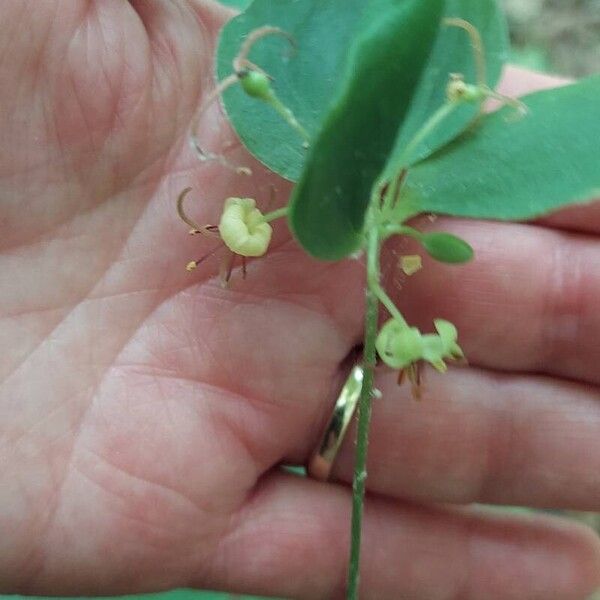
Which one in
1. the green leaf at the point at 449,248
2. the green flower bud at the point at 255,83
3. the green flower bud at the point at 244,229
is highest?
the green flower bud at the point at 255,83

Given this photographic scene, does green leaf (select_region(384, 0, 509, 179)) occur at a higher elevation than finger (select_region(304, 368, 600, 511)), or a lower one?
higher

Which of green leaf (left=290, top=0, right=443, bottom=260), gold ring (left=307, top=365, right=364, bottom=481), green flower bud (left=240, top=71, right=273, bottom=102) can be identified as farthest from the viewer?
gold ring (left=307, top=365, right=364, bottom=481)

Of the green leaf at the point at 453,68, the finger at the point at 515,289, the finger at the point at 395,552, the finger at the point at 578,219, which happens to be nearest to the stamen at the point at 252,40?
the green leaf at the point at 453,68

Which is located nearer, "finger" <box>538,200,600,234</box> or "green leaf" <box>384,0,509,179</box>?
"green leaf" <box>384,0,509,179</box>

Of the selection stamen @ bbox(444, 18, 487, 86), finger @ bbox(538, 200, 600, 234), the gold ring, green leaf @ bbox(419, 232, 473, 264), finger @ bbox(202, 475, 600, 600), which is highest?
stamen @ bbox(444, 18, 487, 86)

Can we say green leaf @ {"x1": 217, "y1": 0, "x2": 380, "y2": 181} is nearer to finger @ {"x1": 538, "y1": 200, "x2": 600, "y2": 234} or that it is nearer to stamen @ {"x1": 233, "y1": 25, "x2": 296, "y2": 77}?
stamen @ {"x1": 233, "y1": 25, "x2": 296, "y2": 77}

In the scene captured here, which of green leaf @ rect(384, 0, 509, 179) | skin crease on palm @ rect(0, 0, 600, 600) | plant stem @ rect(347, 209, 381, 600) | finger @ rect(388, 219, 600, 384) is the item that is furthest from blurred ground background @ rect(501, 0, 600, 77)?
plant stem @ rect(347, 209, 381, 600)

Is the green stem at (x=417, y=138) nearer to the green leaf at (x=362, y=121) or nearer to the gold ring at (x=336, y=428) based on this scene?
the green leaf at (x=362, y=121)
